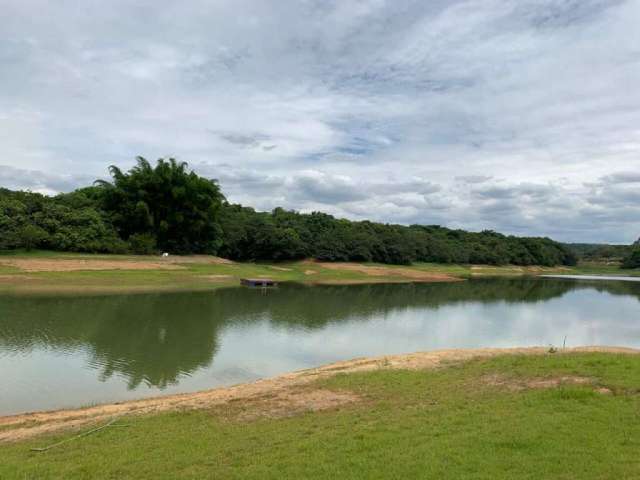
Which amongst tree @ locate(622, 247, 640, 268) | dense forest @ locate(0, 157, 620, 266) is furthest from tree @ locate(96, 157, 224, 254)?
tree @ locate(622, 247, 640, 268)

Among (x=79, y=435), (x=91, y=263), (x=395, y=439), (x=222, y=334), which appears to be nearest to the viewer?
(x=395, y=439)

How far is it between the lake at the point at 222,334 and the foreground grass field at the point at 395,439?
17.4 feet

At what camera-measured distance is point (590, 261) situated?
169625mm

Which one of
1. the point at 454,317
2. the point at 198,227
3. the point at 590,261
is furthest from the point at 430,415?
the point at 590,261

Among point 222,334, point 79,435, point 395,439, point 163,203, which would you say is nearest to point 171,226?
point 163,203

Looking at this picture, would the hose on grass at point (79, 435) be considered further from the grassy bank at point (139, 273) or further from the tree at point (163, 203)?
the tree at point (163, 203)

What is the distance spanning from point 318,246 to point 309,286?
22.4 m

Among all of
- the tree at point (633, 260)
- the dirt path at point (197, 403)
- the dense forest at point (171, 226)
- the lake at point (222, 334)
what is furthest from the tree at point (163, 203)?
the tree at point (633, 260)

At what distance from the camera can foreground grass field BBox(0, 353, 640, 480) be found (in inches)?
278

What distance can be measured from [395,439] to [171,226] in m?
59.8

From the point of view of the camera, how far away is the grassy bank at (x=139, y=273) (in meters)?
40.4

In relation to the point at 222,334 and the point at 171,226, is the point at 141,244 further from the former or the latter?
the point at 222,334

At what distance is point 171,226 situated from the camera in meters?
64.6

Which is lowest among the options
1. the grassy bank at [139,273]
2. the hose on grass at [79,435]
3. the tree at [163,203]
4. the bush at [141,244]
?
the hose on grass at [79,435]
